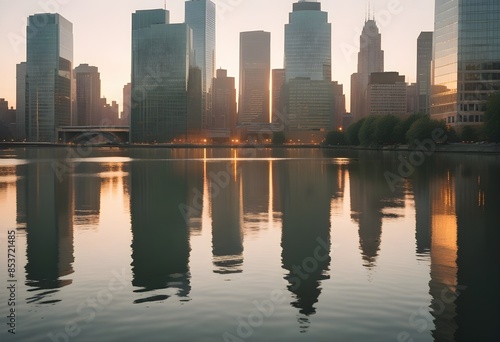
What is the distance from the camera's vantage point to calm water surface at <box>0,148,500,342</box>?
1430 cm

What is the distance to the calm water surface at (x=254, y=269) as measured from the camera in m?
14.3

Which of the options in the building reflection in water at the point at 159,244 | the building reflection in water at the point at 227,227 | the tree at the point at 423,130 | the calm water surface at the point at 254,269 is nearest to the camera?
the calm water surface at the point at 254,269

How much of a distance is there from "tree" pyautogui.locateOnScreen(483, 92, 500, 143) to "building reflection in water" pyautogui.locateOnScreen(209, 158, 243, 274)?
9331 cm

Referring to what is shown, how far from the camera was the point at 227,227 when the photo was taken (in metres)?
29.3

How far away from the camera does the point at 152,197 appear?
42812 millimetres

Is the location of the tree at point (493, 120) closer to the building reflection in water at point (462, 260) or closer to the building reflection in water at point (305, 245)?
the building reflection in water at point (462, 260)

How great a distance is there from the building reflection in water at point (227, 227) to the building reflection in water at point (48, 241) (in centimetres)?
518

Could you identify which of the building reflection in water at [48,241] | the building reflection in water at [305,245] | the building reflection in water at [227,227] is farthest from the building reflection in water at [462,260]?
the building reflection in water at [48,241]

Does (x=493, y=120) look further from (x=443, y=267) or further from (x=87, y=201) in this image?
(x=443, y=267)

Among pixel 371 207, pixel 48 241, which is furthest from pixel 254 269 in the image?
pixel 371 207

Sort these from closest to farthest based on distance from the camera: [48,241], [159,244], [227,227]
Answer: [159,244]
[48,241]
[227,227]

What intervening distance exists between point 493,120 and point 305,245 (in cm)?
11665

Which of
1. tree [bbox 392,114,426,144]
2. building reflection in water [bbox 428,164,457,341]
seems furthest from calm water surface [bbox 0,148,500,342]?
tree [bbox 392,114,426,144]

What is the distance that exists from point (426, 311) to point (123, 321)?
7.47m
